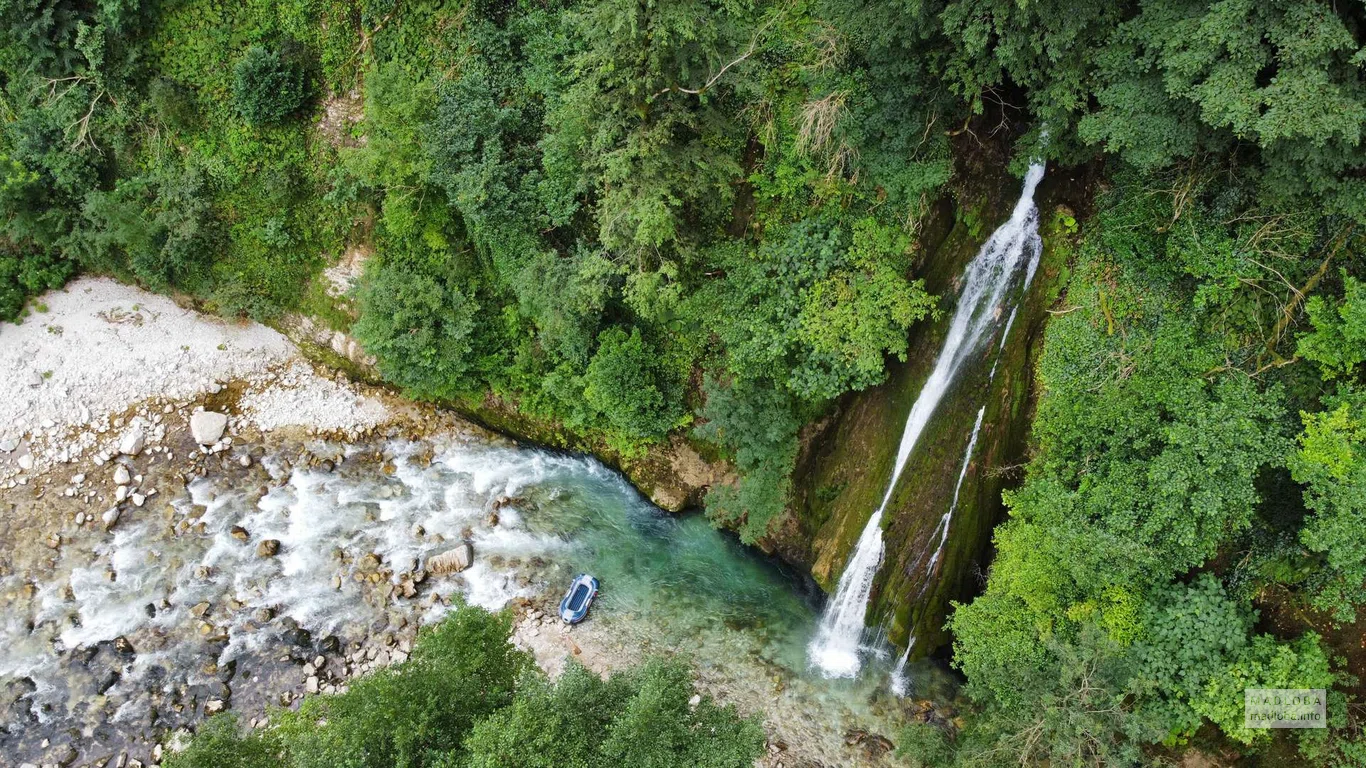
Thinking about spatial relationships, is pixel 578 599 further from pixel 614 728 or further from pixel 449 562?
pixel 614 728

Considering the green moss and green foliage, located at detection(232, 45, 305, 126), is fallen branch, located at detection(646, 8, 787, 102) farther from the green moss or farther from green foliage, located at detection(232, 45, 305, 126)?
green foliage, located at detection(232, 45, 305, 126)

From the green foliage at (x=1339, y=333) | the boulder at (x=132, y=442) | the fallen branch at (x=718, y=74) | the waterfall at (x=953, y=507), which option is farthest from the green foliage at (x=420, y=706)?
the green foliage at (x=1339, y=333)

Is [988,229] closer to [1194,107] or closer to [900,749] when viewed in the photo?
[1194,107]

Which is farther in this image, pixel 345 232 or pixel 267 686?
pixel 345 232

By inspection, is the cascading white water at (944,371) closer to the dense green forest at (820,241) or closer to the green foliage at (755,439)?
the dense green forest at (820,241)

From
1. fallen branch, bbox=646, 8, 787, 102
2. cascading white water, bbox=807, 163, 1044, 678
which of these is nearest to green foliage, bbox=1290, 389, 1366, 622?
cascading white water, bbox=807, 163, 1044, 678

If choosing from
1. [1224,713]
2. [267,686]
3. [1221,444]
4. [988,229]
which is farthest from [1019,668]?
[267,686]
